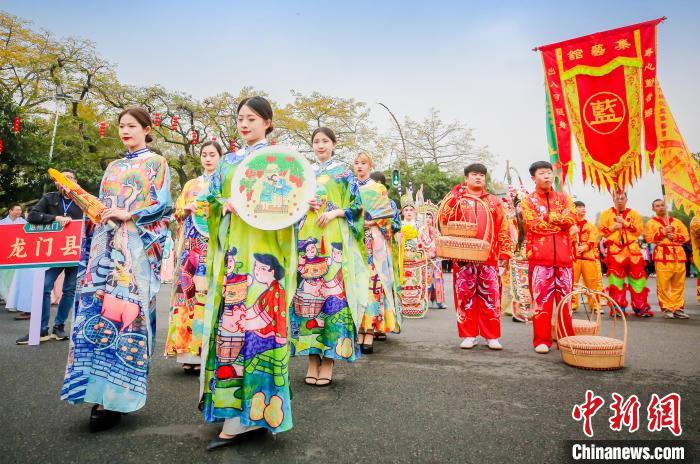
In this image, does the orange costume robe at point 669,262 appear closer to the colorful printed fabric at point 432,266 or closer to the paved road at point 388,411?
the paved road at point 388,411

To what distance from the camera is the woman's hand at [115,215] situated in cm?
265

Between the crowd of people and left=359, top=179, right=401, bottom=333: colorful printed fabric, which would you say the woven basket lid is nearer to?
the crowd of people

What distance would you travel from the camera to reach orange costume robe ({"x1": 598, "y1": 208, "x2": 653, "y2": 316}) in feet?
24.6

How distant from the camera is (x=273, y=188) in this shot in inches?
96.3

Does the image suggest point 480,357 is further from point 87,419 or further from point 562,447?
point 87,419

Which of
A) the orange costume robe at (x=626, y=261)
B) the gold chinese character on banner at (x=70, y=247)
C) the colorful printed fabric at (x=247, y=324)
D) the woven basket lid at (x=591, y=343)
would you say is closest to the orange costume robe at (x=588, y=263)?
the orange costume robe at (x=626, y=261)

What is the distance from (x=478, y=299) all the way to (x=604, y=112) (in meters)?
2.51

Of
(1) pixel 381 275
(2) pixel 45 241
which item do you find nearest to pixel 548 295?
(1) pixel 381 275

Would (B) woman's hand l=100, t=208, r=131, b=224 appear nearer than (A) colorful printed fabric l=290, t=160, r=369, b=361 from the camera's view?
Yes

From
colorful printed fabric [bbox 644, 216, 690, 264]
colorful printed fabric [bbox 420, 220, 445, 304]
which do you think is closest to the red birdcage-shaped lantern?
colorful printed fabric [bbox 420, 220, 445, 304]

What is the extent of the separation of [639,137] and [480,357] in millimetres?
2896

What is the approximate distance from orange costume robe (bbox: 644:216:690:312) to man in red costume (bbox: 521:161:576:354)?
3859 millimetres

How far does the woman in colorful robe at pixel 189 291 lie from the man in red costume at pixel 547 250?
11.2ft

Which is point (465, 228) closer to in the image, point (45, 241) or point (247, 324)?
point (247, 324)
